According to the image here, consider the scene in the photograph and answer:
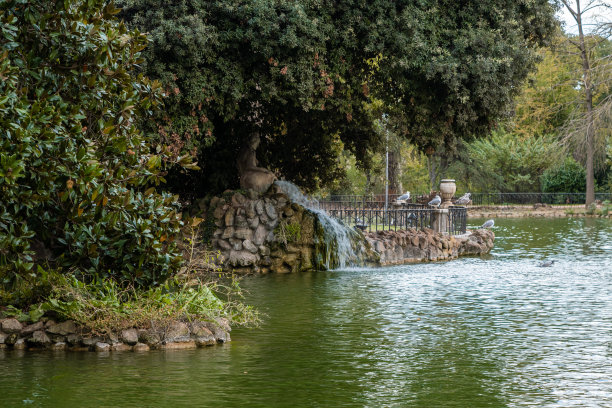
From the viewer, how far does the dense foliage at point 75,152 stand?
29.9ft

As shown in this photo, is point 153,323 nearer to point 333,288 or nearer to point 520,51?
point 333,288

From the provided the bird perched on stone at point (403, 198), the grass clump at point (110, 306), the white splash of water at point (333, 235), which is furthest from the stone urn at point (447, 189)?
the grass clump at point (110, 306)

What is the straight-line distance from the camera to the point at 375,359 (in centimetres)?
906

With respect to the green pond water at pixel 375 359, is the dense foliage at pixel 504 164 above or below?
above

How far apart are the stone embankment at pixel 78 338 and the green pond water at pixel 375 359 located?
216mm

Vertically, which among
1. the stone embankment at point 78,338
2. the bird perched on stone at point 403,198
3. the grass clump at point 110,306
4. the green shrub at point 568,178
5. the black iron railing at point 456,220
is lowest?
the stone embankment at point 78,338

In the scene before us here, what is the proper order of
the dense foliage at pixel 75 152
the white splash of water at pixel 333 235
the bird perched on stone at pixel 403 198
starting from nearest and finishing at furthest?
the dense foliage at pixel 75 152 < the white splash of water at pixel 333 235 < the bird perched on stone at pixel 403 198

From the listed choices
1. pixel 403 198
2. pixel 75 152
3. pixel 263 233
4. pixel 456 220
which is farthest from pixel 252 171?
pixel 75 152

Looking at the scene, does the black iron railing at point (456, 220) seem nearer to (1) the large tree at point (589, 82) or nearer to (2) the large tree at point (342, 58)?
(2) the large tree at point (342, 58)

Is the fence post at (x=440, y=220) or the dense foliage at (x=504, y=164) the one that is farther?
the dense foliage at (x=504, y=164)

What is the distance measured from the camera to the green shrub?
54.8 meters

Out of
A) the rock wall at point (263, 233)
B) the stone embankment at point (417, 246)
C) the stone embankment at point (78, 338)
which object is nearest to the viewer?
the stone embankment at point (78, 338)

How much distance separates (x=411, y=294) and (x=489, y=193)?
130ft

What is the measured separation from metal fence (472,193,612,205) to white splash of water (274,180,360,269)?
3437 cm
